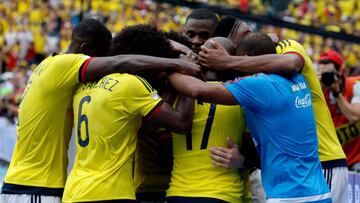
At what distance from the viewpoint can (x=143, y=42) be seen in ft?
17.8

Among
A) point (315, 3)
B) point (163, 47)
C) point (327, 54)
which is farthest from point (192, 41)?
point (315, 3)

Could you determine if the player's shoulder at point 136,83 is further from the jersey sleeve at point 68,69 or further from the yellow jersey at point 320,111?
the yellow jersey at point 320,111

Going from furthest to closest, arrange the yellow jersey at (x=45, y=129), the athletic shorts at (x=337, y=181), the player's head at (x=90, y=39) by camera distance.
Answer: the athletic shorts at (x=337, y=181) < the player's head at (x=90, y=39) < the yellow jersey at (x=45, y=129)

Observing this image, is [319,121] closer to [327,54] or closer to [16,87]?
[327,54]

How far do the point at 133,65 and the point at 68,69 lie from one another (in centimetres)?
51

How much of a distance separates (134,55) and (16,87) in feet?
43.0

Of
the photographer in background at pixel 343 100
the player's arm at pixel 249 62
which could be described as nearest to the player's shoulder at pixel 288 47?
the player's arm at pixel 249 62

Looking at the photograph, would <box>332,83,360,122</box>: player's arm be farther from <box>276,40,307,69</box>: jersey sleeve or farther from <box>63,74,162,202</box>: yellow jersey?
<box>63,74,162,202</box>: yellow jersey

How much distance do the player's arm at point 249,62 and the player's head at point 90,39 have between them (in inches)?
32.4

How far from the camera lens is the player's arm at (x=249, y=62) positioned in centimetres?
511

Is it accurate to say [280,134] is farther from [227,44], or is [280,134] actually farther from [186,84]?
[227,44]

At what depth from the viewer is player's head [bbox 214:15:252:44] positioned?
5957mm

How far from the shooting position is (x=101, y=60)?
532cm

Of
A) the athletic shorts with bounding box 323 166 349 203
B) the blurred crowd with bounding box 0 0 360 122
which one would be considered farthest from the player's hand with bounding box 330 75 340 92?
the blurred crowd with bounding box 0 0 360 122
